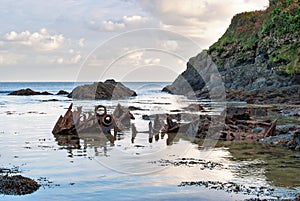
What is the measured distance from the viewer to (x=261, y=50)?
6938 centimetres

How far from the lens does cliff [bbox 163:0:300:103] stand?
59.5 m

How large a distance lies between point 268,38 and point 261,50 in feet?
7.09

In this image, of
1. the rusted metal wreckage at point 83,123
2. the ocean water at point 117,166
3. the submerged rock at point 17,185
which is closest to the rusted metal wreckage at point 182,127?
the rusted metal wreckage at point 83,123

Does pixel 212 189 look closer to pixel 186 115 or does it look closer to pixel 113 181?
pixel 113 181

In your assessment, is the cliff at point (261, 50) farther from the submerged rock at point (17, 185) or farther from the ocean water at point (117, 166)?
the submerged rock at point (17, 185)

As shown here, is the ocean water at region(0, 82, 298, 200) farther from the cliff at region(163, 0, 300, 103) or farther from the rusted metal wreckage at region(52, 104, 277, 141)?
the cliff at region(163, 0, 300, 103)

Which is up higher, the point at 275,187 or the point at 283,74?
the point at 283,74

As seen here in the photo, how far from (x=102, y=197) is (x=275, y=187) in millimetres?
5063

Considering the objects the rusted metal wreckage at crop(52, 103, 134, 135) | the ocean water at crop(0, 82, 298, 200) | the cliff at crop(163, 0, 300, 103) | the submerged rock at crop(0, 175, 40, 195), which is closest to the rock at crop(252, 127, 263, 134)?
the ocean water at crop(0, 82, 298, 200)

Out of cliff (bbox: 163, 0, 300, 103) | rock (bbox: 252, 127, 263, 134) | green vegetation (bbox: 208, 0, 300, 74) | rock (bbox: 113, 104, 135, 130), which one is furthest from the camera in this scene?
green vegetation (bbox: 208, 0, 300, 74)

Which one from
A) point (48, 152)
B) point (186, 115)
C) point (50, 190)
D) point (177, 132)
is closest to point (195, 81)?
point (186, 115)

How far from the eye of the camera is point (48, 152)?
19500 mm

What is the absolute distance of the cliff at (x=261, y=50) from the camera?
5947 cm

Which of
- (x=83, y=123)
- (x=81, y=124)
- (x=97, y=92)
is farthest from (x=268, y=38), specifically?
(x=81, y=124)
